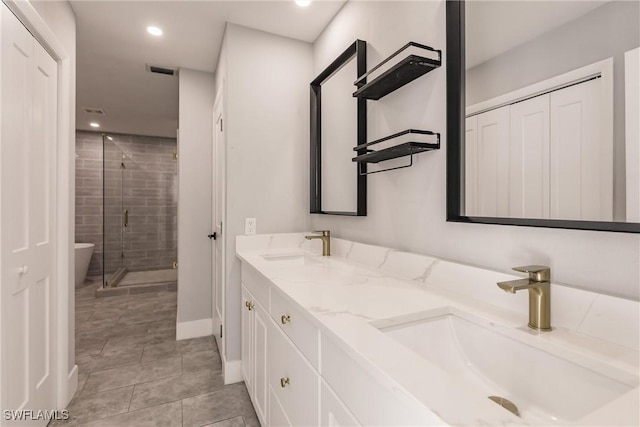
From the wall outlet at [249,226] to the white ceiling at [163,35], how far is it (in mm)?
1281

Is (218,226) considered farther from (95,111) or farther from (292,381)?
(95,111)

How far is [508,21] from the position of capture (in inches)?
38.5

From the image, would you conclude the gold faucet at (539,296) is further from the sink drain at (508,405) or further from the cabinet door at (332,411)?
the cabinet door at (332,411)

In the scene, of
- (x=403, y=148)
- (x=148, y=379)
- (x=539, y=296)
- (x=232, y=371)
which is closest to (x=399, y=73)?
(x=403, y=148)

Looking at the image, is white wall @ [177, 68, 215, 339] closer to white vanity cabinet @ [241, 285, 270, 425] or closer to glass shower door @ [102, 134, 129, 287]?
white vanity cabinet @ [241, 285, 270, 425]

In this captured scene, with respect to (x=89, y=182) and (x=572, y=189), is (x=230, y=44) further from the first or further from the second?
(x=89, y=182)

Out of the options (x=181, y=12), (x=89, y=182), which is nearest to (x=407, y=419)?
(x=181, y=12)

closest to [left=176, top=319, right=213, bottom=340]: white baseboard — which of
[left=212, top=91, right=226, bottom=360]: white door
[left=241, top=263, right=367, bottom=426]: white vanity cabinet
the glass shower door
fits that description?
[left=212, top=91, right=226, bottom=360]: white door

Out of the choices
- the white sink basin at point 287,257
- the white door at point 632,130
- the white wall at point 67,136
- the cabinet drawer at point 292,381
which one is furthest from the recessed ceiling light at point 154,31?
the white door at point 632,130

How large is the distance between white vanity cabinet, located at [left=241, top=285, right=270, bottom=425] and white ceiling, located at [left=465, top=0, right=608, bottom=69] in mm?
1296

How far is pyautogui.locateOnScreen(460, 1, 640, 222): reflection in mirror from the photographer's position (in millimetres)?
702

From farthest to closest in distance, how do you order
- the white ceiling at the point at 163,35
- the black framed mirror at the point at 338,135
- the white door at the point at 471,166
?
the white ceiling at the point at 163,35 < the black framed mirror at the point at 338,135 < the white door at the point at 471,166

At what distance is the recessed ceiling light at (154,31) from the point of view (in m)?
2.13

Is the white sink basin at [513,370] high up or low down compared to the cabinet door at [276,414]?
up
